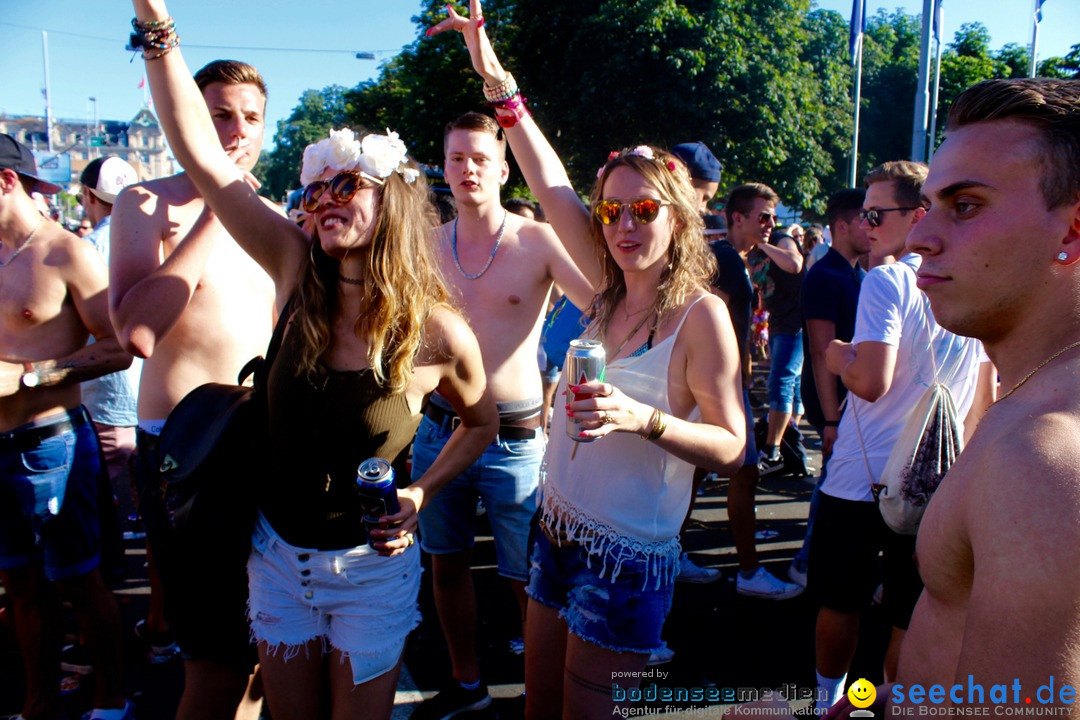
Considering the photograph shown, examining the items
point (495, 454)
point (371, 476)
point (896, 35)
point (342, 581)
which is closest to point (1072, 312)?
point (371, 476)

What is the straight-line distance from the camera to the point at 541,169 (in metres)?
2.43

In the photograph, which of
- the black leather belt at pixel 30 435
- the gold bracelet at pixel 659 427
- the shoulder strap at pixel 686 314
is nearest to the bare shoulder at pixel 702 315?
the shoulder strap at pixel 686 314

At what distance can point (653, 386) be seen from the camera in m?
2.03

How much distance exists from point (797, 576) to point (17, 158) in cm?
461

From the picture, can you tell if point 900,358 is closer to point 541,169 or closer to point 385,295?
point 541,169

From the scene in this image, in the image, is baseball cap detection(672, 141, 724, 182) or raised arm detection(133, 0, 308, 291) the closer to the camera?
raised arm detection(133, 0, 308, 291)

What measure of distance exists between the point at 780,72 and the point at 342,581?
2360 centimetres

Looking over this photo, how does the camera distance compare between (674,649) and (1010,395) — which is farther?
(674,649)

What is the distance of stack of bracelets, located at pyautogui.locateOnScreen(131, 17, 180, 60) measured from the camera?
5.99 ft

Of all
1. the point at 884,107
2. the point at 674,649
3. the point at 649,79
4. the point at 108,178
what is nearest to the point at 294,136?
the point at 884,107

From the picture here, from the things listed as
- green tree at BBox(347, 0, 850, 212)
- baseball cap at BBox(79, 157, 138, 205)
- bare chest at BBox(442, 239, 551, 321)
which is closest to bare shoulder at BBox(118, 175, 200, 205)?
bare chest at BBox(442, 239, 551, 321)

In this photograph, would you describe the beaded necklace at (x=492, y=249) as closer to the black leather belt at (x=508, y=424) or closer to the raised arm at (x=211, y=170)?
the black leather belt at (x=508, y=424)

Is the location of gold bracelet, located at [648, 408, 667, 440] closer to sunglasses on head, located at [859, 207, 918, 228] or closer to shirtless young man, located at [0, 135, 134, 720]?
sunglasses on head, located at [859, 207, 918, 228]

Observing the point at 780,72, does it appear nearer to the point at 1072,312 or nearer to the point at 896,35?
the point at 1072,312
